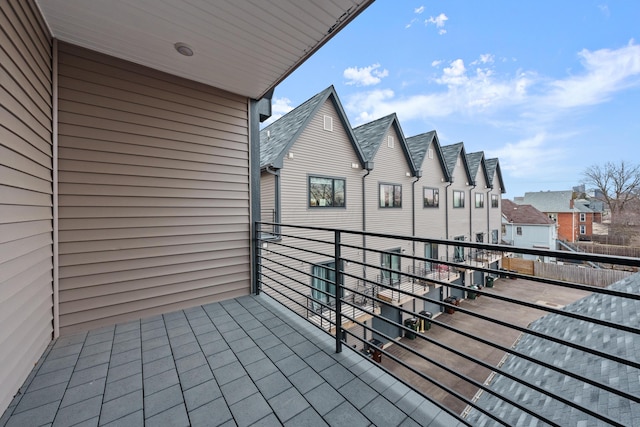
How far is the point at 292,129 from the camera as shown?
7.21 m

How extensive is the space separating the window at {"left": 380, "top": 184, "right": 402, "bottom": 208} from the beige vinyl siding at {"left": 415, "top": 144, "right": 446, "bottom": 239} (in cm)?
119

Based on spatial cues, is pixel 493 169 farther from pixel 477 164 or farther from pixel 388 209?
pixel 388 209

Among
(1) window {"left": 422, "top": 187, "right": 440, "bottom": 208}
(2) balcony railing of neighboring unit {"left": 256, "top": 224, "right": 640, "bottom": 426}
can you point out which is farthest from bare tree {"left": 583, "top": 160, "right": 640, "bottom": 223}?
(1) window {"left": 422, "top": 187, "right": 440, "bottom": 208}

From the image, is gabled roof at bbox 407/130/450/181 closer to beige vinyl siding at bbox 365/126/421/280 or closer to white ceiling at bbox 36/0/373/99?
beige vinyl siding at bbox 365/126/421/280

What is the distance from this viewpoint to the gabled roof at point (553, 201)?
23.7 metres

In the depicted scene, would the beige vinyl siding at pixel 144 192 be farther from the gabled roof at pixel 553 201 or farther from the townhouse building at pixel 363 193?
the gabled roof at pixel 553 201

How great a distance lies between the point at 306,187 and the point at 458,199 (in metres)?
9.11

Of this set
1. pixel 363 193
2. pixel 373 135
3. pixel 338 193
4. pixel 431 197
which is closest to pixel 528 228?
pixel 431 197

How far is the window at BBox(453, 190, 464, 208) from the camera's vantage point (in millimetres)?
12219

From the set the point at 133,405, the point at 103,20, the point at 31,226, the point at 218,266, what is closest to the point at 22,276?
the point at 31,226

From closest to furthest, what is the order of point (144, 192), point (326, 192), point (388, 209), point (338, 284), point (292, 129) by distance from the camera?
point (338, 284) < point (144, 192) < point (292, 129) < point (326, 192) < point (388, 209)

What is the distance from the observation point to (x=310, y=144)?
23.8ft

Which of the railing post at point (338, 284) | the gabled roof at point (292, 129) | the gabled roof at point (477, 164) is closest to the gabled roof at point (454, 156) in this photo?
the gabled roof at point (477, 164)

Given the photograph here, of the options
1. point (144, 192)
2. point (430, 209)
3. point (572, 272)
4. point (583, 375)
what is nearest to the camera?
point (583, 375)
